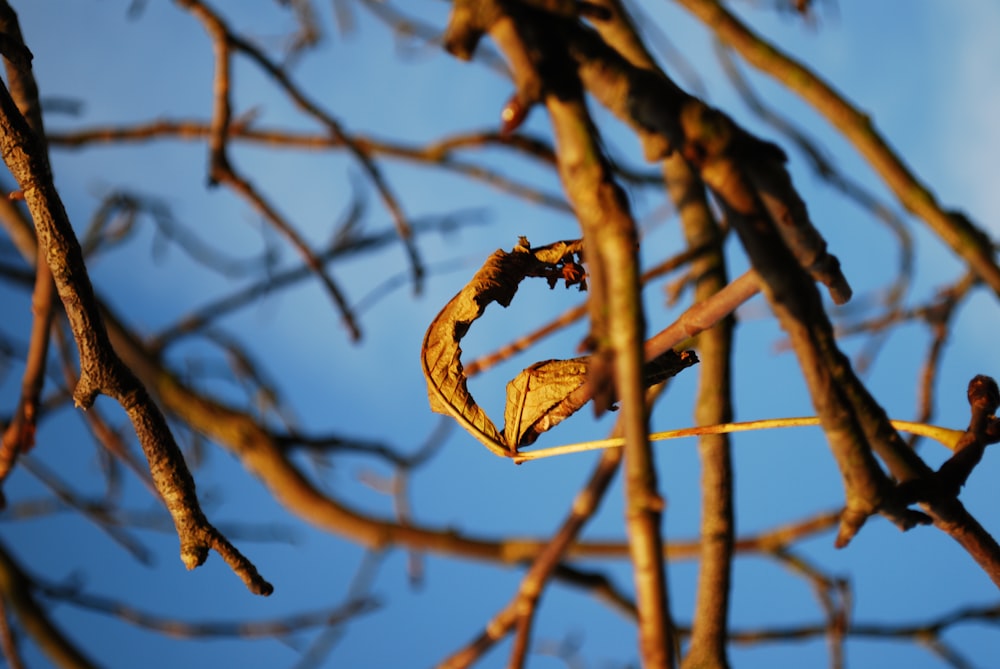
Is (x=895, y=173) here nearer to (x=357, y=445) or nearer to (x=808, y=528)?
(x=808, y=528)

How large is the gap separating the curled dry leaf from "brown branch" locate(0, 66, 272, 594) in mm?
181

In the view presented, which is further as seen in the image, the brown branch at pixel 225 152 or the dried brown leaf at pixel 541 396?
the brown branch at pixel 225 152

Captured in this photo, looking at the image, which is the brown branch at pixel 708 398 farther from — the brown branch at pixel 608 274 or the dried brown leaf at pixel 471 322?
the brown branch at pixel 608 274

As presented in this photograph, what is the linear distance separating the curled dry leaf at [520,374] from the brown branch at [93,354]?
0.18 m

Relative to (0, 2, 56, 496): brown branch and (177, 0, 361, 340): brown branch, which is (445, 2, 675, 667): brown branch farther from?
(177, 0, 361, 340): brown branch

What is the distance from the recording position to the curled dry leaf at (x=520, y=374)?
0.63 m

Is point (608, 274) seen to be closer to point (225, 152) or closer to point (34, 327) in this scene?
point (34, 327)

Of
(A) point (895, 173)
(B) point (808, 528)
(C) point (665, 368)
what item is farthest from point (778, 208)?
(B) point (808, 528)

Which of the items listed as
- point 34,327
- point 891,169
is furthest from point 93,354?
point 891,169

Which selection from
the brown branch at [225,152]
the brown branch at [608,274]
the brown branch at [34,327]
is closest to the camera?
the brown branch at [608,274]

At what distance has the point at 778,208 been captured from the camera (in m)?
0.45

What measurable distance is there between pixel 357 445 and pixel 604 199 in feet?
4.39

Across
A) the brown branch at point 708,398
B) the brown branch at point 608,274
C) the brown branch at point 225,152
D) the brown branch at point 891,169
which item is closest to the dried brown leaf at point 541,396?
the brown branch at point 708,398

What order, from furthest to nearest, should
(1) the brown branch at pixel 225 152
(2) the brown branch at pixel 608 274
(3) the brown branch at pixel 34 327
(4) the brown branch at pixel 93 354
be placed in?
(1) the brown branch at pixel 225 152 → (3) the brown branch at pixel 34 327 → (4) the brown branch at pixel 93 354 → (2) the brown branch at pixel 608 274
